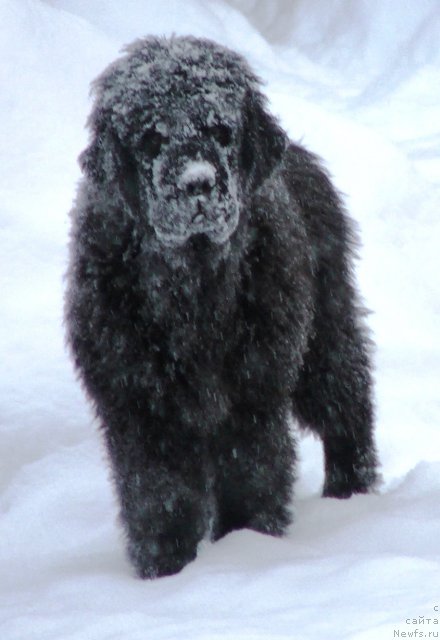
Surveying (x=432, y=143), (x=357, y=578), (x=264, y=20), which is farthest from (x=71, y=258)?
(x=264, y=20)

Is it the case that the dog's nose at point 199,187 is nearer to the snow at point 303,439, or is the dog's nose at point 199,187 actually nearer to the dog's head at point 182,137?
the dog's head at point 182,137

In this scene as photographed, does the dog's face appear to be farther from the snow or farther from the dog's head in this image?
the snow

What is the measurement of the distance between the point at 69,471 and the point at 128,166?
6.23 feet

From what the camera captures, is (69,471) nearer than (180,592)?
No

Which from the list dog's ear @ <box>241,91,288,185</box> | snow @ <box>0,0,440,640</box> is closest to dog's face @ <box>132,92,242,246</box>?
dog's ear @ <box>241,91,288,185</box>

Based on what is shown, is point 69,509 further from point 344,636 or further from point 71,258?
point 344,636

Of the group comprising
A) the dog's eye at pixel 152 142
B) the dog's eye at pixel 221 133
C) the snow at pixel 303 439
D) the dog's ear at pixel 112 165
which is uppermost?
the dog's eye at pixel 221 133

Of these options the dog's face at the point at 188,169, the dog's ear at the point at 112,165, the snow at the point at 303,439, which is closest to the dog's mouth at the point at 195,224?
the dog's face at the point at 188,169

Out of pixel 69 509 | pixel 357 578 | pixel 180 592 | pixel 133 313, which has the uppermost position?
pixel 133 313

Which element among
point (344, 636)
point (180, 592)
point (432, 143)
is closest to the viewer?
point (344, 636)

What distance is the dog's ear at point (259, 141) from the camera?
13.2 feet

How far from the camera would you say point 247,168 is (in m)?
4.02

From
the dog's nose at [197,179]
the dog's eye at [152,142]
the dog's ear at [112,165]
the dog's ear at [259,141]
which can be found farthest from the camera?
the dog's ear at [259,141]

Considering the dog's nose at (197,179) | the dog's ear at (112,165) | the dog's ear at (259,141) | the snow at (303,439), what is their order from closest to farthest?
the snow at (303,439), the dog's nose at (197,179), the dog's ear at (112,165), the dog's ear at (259,141)
